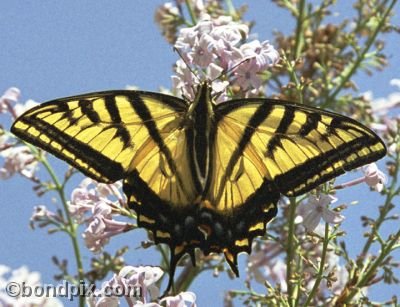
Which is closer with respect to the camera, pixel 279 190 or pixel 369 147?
pixel 369 147

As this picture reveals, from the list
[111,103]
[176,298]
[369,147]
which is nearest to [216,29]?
[111,103]

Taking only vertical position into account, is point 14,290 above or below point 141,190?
below

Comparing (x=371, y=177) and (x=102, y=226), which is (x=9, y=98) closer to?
(x=102, y=226)

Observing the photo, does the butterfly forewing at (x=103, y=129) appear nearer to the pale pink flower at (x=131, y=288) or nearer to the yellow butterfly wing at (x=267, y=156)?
the yellow butterfly wing at (x=267, y=156)

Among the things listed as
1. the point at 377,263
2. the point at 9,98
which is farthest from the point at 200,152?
the point at 9,98

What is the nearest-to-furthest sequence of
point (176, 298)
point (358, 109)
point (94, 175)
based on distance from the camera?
point (176, 298), point (94, 175), point (358, 109)

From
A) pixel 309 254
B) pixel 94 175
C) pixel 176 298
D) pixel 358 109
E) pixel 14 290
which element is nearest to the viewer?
pixel 176 298

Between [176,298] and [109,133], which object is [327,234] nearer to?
[176,298]
